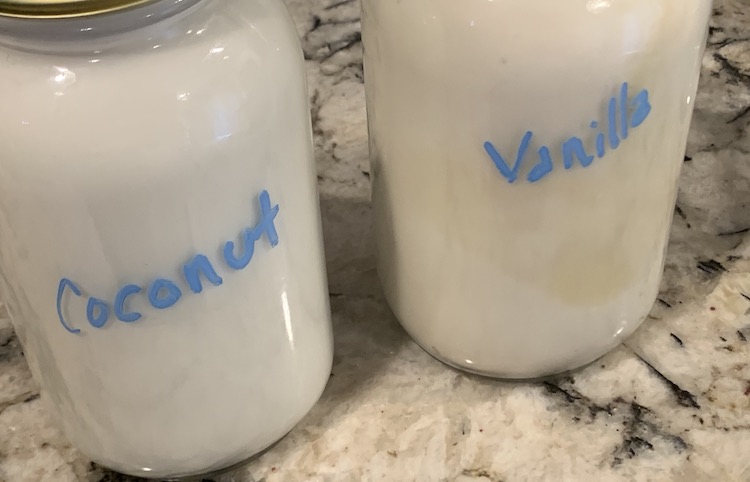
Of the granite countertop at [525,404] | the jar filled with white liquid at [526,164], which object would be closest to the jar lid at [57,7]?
the jar filled with white liquid at [526,164]

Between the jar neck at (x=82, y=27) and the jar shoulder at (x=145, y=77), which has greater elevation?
the jar neck at (x=82, y=27)

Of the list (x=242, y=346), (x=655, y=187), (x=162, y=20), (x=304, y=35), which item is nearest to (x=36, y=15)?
(x=162, y=20)

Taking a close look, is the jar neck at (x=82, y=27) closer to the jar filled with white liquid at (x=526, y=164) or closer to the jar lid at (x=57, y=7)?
the jar lid at (x=57, y=7)

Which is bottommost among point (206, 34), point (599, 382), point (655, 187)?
point (599, 382)

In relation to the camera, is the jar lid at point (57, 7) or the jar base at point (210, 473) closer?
the jar lid at point (57, 7)

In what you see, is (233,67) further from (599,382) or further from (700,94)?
(700,94)

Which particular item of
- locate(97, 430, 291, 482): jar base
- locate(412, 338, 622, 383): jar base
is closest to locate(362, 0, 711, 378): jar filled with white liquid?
locate(412, 338, 622, 383): jar base

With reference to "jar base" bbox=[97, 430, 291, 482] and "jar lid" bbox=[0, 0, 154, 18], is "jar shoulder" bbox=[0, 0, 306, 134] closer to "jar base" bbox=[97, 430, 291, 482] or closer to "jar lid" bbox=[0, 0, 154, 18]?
"jar lid" bbox=[0, 0, 154, 18]
